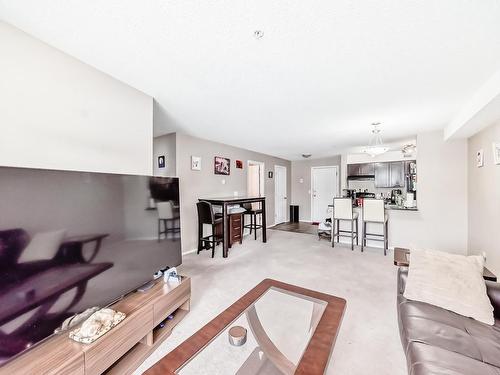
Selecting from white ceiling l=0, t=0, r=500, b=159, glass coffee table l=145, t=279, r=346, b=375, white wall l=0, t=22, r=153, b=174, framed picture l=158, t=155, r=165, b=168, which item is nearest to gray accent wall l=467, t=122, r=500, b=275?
white ceiling l=0, t=0, r=500, b=159

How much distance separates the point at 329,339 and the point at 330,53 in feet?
6.01

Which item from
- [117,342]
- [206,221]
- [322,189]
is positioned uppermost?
[322,189]

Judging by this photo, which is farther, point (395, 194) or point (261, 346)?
point (395, 194)

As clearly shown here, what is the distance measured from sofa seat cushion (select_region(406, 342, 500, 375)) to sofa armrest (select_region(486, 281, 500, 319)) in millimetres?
625

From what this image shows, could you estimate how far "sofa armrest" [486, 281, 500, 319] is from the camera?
142 cm

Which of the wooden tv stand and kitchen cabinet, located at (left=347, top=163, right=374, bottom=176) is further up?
kitchen cabinet, located at (left=347, top=163, right=374, bottom=176)

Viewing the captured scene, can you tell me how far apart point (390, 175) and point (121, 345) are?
607cm

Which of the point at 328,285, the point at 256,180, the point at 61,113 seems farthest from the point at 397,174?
the point at 61,113

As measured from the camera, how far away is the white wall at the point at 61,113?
4.10 ft

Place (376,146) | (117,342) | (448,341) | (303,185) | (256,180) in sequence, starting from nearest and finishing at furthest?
(448,341) → (117,342) → (376,146) → (256,180) → (303,185)

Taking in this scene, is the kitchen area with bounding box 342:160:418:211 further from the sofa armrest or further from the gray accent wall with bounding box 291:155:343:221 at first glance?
the sofa armrest

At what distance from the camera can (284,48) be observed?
146 cm

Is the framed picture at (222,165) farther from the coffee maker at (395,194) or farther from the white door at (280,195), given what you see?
the coffee maker at (395,194)

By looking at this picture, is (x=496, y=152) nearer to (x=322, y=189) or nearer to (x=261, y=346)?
(x=261, y=346)
